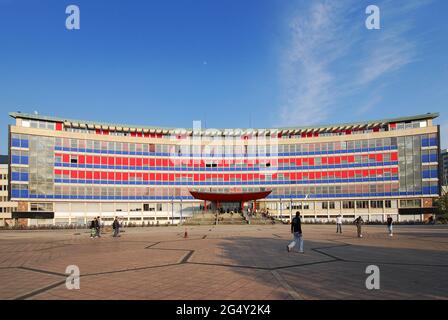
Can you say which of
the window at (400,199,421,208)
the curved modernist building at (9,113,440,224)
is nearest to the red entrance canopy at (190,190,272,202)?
the curved modernist building at (9,113,440,224)

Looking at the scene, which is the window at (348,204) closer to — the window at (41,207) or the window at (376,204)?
the window at (376,204)

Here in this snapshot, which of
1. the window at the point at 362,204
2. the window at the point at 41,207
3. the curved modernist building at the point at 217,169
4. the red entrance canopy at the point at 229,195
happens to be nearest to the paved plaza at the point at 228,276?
the red entrance canopy at the point at 229,195

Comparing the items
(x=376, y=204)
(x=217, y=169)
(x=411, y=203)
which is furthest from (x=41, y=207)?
(x=411, y=203)

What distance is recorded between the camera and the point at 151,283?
9.20m

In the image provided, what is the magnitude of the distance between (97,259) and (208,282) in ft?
23.1

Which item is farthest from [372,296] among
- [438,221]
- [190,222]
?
[438,221]

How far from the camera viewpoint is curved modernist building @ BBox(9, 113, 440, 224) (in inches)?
2432

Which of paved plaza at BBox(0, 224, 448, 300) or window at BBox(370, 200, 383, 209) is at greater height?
paved plaza at BBox(0, 224, 448, 300)

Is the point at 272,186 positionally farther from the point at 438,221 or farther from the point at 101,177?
the point at 101,177

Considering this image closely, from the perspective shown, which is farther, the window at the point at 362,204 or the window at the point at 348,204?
the window at the point at 348,204

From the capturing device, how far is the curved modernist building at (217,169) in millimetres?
61781

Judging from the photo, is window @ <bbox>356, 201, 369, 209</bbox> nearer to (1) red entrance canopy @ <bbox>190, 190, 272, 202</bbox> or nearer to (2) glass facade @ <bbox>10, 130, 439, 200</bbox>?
(2) glass facade @ <bbox>10, 130, 439, 200</bbox>

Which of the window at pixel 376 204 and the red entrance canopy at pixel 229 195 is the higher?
the red entrance canopy at pixel 229 195

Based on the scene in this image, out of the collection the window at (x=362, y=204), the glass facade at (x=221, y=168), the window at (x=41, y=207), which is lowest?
the window at (x=362, y=204)
